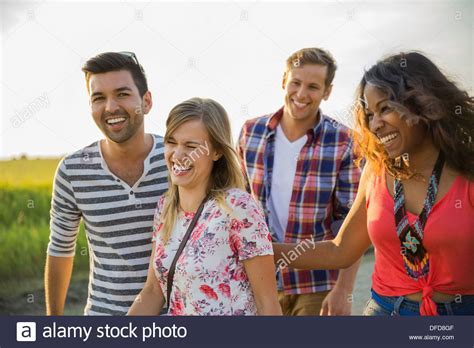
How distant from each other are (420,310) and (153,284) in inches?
42.4

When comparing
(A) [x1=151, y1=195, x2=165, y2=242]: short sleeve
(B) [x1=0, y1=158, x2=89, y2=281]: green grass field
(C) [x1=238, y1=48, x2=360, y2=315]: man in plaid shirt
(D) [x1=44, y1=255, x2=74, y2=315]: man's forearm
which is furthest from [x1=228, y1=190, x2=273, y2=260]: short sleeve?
(B) [x1=0, y1=158, x2=89, y2=281]: green grass field

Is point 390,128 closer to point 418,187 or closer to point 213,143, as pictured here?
point 418,187

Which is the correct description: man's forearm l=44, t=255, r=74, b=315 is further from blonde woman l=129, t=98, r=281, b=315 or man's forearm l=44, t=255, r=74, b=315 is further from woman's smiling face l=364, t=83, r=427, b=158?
woman's smiling face l=364, t=83, r=427, b=158

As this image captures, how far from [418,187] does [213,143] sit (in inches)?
33.3

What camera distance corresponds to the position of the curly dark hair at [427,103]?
307 centimetres

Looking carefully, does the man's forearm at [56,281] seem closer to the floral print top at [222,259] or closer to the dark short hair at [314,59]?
the floral print top at [222,259]

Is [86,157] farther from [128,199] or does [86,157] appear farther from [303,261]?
[303,261]

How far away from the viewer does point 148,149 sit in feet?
11.9

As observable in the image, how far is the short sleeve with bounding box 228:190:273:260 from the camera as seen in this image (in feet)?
9.71

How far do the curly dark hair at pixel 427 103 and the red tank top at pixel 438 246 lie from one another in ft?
0.39

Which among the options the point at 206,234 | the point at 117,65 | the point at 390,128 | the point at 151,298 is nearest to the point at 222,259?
the point at 206,234

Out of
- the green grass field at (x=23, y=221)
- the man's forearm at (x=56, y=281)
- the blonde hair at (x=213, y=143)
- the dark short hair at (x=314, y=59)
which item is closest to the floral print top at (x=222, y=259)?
A: the blonde hair at (x=213, y=143)

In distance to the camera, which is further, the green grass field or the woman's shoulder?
the green grass field

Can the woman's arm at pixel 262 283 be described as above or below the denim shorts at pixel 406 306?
above
